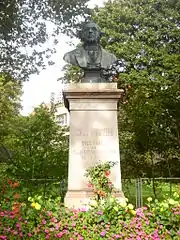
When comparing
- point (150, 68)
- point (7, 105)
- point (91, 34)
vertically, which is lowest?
point (91, 34)

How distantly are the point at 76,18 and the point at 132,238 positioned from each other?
13.3 m

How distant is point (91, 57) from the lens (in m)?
7.36

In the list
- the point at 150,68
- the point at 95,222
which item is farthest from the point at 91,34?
the point at 150,68

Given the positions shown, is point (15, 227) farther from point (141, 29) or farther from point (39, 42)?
point (141, 29)

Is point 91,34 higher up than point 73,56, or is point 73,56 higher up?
point 91,34

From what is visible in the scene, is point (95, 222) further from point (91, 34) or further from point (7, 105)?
point (7, 105)

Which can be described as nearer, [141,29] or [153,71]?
[153,71]

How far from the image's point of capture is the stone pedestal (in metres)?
6.61

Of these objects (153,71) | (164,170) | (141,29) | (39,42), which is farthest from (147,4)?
(164,170)

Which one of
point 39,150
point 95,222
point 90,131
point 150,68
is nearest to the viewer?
point 95,222

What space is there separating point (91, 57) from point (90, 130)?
1.61 m

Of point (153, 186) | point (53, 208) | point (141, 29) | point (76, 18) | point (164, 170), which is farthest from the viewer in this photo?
point (141, 29)

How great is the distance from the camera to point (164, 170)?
1878 centimetres

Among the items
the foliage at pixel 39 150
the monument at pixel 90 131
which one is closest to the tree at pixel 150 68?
the foliage at pixel 39 150
